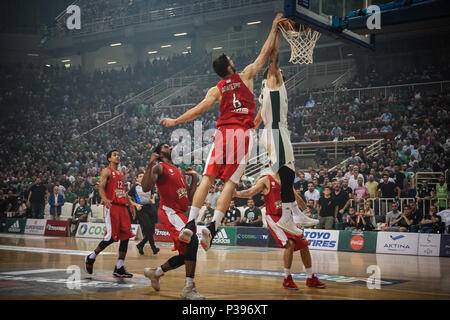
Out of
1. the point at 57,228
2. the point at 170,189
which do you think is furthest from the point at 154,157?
the point at 57,228

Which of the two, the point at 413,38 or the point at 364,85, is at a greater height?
the point at 413,38

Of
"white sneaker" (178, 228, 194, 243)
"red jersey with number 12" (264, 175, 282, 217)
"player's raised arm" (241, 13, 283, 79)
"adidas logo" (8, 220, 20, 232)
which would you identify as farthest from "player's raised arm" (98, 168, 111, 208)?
"adidas logo" (8, 220, 20, 232)

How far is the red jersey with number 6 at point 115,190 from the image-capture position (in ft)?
30.2

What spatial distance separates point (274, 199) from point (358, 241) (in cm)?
797

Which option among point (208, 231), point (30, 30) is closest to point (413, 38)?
point (208, 231)

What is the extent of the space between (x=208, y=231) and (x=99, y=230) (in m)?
14.5

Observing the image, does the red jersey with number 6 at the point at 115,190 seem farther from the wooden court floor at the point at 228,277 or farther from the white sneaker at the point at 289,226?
the white sneaker at the point at 289,226

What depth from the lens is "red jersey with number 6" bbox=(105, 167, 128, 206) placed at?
922cm

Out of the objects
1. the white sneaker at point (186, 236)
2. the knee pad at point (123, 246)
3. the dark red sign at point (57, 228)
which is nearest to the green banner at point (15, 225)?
the dark red sign at point (57, 228)

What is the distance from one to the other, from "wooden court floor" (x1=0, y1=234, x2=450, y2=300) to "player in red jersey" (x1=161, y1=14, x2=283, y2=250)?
1334 mm

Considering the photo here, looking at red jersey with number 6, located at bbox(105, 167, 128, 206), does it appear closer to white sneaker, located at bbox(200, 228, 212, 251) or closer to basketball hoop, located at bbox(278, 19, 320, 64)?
white sneaker, located at bbox(200, 228, 212, 251)

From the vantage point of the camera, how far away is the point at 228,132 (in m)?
6.23

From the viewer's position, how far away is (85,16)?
3775 cm
